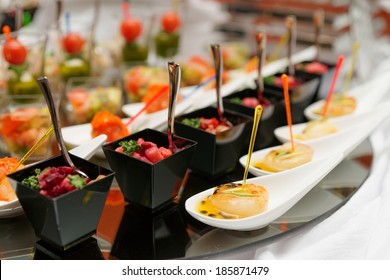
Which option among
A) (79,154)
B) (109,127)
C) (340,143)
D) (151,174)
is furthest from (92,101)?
(340,143)

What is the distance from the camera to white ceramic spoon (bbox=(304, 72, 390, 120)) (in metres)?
2.02

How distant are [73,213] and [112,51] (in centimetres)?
161

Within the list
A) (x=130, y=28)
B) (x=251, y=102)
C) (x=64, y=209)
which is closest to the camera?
(x=64, y=209)

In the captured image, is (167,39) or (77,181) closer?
(77,181)

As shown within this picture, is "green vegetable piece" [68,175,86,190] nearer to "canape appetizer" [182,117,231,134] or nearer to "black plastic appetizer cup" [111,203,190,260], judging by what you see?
"black plastic appetizer cup" [111,203,190,260]

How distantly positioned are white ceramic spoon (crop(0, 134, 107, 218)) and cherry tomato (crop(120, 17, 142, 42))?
46.9 inches

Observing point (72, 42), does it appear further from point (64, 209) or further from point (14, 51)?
point (64, 209)

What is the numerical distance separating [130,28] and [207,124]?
3.81 feet

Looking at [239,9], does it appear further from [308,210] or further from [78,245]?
[78,245]

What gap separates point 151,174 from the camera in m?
1.28

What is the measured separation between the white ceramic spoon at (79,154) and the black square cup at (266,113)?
514mm

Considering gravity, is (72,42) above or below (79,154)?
above

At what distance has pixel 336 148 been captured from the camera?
1.68 metres

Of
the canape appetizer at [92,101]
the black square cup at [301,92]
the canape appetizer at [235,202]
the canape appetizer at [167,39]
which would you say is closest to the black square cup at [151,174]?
the canape appetizer at [235,202]
